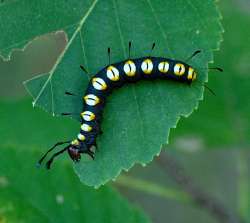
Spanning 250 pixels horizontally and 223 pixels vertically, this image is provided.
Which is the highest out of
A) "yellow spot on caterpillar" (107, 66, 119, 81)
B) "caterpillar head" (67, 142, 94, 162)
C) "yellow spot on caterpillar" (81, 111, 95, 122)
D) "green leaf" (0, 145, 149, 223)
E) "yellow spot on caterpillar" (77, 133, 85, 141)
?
"yellow spot on caterpillar" (107, 66, 119, 81)

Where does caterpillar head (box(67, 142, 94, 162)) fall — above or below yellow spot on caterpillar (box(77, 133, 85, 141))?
below

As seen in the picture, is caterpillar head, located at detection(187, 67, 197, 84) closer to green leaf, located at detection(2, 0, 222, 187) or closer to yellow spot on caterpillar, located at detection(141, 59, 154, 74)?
green leaf, located at detection(2, 0, 222, 187)

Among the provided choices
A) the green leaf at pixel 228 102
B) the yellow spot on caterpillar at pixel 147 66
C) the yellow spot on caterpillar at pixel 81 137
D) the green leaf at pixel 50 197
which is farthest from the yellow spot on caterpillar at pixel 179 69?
the green leaf at pixel 228 102

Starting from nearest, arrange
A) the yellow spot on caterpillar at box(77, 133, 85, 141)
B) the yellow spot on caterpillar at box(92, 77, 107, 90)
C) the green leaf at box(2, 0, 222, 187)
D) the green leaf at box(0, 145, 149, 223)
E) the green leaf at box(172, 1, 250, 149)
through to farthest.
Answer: the green leaf at box(2, 0, 222, 187) → the yellow spot on caterpillar at box(92, 77, 107, 90) → the yellow spot on caterpillar at box(77, 133, 85, 141) → the green leaf at box(0, 145, 149, 223) → the green leaf at box(172, 1, 250, 149)

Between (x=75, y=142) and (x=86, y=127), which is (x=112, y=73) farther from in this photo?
(x=75, y=142)

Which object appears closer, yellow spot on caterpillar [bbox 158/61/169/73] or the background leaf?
yellow spot on caterpillar [bbox 158/61/169/73]

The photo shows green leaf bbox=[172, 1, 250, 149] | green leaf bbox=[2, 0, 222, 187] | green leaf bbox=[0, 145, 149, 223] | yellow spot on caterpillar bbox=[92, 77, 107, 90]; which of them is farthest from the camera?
green leaf bbox=[172, 1, 250, 149]

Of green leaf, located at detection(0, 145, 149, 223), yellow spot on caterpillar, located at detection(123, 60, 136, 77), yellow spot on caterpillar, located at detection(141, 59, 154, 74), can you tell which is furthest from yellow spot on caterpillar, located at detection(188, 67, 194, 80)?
green leaf, located at detection(0, 145, 149, 223)
